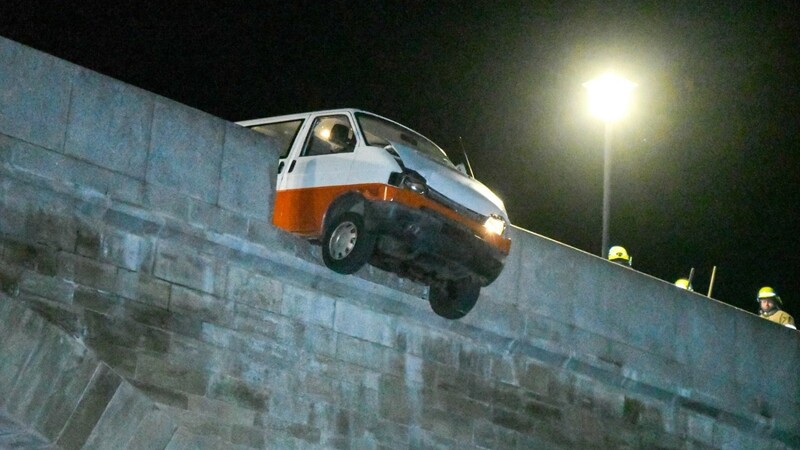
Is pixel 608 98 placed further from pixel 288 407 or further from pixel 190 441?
pixel 190 441

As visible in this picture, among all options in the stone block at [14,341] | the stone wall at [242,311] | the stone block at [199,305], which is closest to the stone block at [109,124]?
the stone wall at [242,311]

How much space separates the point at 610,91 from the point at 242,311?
8039 mm

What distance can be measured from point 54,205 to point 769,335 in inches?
378

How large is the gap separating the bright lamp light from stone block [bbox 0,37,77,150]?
8.90 metres

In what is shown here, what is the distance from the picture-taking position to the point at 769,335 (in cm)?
1831

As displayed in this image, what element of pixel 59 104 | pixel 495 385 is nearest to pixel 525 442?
pixel 495 385

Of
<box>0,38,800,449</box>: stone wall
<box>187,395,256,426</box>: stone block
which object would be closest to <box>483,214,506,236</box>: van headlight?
<box>0,38,800,449</box>: stone wall

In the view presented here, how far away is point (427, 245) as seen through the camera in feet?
43.4

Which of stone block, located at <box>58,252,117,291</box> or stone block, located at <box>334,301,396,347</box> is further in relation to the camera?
stone block, located at <box>334,301,396,347</box>

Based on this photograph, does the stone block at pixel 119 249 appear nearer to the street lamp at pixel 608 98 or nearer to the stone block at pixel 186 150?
the stone block at pixel 186 150

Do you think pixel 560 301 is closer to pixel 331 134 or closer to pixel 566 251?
pixel 566 251

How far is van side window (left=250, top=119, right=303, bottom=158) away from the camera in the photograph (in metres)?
14.5

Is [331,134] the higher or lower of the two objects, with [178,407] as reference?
higher

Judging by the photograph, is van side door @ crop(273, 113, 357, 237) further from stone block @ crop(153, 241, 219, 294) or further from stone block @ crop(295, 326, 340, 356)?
stone block @ crop(153, 241, 219, 294)
